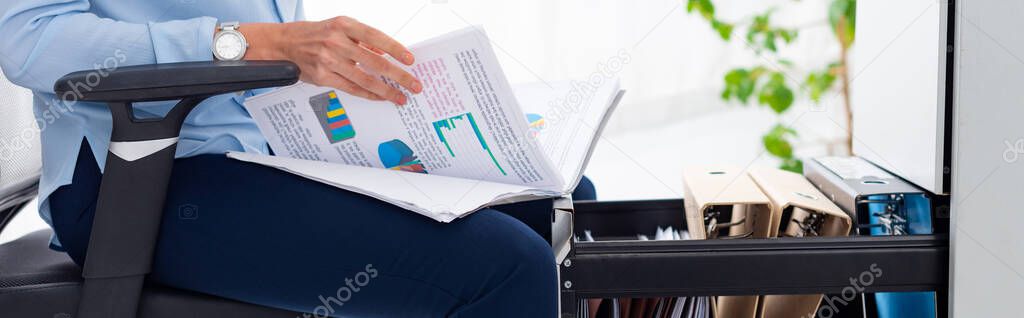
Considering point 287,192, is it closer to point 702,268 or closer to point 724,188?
point 702,268

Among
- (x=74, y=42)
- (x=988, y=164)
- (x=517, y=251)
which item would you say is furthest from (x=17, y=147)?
(x=988, y=164)

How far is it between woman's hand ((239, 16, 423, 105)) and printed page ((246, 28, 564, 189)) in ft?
0.06

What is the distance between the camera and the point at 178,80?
0.68m

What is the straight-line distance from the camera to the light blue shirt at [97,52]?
2.46ft

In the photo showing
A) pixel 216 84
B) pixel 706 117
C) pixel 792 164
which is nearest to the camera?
pixel 216 84

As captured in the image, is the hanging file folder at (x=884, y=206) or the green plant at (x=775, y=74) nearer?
the hanging file folder at (x=884, y=206)

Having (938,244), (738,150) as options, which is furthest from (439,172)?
(738,150)

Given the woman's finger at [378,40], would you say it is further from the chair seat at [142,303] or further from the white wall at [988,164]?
the white wall at [988,164]

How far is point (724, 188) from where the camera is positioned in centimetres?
104

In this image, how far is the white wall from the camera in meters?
0.80

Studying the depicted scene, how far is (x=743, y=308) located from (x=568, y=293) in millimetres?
262

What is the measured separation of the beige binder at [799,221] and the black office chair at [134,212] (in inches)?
11.9

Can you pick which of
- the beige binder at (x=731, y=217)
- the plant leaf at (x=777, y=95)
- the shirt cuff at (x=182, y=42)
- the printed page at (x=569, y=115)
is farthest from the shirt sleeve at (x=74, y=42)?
the plant leaf at (x=777, y=95)

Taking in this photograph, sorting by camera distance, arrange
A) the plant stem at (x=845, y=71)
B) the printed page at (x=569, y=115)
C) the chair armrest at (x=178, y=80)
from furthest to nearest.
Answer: the plant stem at (x=845, y=71), the printed page at (x=569, y=115), the chair armrest at (x=178, y=80)
